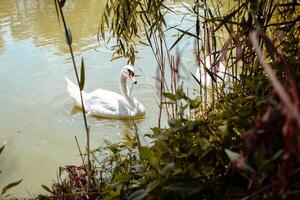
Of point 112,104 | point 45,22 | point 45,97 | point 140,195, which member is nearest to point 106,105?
point 112,104

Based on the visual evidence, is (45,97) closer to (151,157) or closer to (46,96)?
(46,96)

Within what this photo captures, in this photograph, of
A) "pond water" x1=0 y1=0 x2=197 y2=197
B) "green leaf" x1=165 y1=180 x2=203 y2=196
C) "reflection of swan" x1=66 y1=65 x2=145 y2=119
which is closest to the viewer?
"green leaf" x1=165 y1=180 x2=203 y2=196

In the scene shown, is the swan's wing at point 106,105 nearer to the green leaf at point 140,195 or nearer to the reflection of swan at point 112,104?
the reflection of swan at point 112,104

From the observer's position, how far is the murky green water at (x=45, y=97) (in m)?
3.54

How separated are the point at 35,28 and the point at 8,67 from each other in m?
2.28

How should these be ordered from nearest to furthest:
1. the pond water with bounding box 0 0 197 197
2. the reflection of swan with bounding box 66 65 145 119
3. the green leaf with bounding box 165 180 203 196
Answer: the green leaf with bounding box 165 180 203 196 < the pond water with bounding box 0 0 197 197 < the reflection of swan with bounding box 66 65 145 119

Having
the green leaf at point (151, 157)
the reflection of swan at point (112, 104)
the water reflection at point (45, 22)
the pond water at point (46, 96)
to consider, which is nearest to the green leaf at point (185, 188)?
the green leaf at point (151, 157)

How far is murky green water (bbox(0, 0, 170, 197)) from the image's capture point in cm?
354

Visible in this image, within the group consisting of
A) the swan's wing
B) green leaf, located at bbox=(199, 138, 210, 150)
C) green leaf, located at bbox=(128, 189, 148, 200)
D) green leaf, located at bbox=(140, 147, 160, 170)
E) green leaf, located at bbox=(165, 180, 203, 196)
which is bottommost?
the swan's wing

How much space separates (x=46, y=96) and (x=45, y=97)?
0.12ft

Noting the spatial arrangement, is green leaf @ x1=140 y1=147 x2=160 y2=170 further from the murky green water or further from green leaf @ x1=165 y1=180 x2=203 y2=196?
the murky green water

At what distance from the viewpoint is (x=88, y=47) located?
21.8 ft

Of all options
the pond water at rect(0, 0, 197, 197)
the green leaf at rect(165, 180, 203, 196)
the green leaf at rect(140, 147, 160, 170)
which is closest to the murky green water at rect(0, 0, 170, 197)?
the pond water at rect(0, 0, 197, 197)

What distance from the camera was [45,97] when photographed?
496cm
